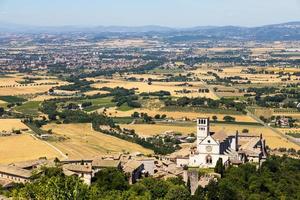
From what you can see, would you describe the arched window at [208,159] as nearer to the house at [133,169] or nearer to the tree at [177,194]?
the house at [133,169]

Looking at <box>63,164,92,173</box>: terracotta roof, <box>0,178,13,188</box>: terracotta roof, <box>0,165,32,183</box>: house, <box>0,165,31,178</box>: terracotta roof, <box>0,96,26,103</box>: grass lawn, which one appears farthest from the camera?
<box>0,96,26,103</box>: grass lawn

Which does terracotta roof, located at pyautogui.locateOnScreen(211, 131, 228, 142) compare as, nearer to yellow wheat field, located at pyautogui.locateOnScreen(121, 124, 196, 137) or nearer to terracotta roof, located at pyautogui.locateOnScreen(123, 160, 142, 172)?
terracotta roof, located at pyautogui.locateOnScreen(123, 160, 142, 172)

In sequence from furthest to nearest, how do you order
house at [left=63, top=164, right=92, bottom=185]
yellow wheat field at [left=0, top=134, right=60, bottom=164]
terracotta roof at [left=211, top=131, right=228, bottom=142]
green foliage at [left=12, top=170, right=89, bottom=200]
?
yellow wheat field at [left=0, top=134, right=60, bottom=164] < terracotta roof at [left=211, top=131, right=228, bottom=142] < house at [left=63, top=164, right=92, bottom=185] < green foliage at [left=12, top=170, right=89, bottom=200]

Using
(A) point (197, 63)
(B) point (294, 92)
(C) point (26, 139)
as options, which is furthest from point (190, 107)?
(A) point (197, 63)

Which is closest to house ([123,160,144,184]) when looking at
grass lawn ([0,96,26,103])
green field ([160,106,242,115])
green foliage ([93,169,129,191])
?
green foliage ([93,169,129,191])

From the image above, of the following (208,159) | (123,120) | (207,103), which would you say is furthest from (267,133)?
(208,159)

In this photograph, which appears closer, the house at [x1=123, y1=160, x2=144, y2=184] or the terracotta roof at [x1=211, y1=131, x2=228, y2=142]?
the house at [x1=123, y1=160, x2=144, y2=184]
